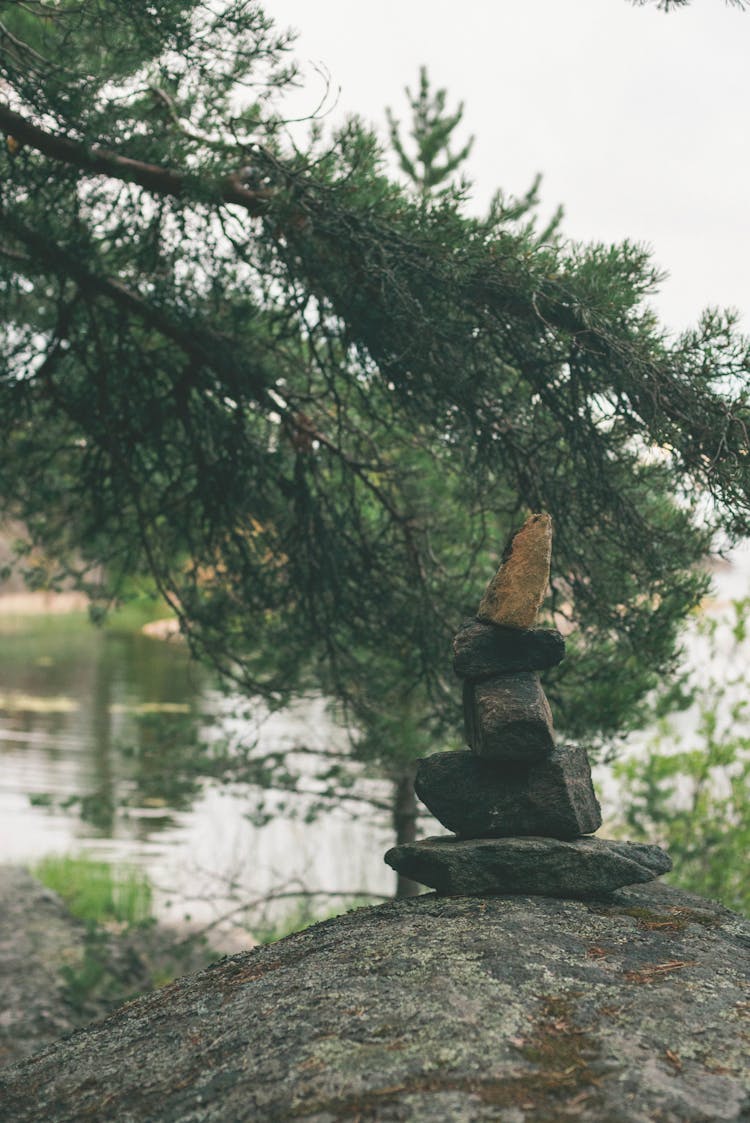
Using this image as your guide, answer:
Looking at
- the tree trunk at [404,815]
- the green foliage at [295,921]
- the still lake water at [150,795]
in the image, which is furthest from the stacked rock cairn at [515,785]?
the green foliage at [295,921]

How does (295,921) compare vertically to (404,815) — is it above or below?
below

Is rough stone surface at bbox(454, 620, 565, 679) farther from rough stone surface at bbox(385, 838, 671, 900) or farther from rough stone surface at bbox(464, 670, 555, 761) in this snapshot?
rough stone surface at bbox(385, 838, 671, 900)

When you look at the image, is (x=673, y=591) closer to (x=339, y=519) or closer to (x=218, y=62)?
(x=339, y=519)

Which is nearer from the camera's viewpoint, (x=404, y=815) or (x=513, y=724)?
(x=513, y=724)

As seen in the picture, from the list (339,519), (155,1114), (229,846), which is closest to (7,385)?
(339,519)

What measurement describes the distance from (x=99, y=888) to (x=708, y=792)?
7.13 m

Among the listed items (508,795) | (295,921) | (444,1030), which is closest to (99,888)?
(295,921)

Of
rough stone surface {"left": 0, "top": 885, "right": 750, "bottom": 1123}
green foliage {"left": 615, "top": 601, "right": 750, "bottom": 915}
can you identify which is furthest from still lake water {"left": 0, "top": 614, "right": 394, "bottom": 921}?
rough stone surface {"left": 0, "top": 885, "right": 750, "bottom": 1123}

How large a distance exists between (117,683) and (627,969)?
833 inches

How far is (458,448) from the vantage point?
5414mm

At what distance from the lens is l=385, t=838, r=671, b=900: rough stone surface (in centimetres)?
368

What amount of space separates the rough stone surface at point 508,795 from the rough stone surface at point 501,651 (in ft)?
1.02

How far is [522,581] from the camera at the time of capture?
387 cm

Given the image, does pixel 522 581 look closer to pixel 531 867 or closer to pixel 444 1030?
pixel 531 867
